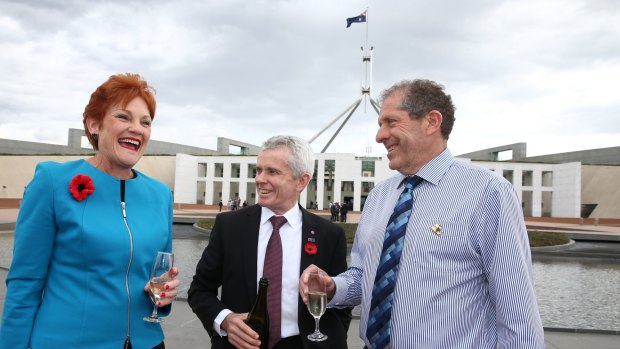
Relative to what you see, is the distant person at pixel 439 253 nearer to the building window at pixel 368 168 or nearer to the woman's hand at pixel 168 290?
the woman's hand at pixel 168 290

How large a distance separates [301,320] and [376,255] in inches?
20.4

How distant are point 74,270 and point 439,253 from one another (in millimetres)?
1586

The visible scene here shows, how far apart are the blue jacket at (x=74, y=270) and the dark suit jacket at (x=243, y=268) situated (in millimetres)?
407

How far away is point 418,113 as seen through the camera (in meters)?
2.17

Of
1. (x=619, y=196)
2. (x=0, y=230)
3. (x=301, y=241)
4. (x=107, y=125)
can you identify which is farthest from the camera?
(x=619, y=196)

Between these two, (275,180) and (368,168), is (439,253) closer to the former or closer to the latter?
(275,180)

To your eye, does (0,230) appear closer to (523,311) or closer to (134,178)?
(134,178)

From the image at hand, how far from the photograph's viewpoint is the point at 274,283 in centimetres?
232

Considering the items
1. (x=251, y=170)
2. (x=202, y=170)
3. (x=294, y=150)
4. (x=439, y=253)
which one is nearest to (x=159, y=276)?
(x=294, y=150)

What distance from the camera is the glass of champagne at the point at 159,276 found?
6.65 feet

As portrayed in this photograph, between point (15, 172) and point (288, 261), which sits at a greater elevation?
point (288, 261)

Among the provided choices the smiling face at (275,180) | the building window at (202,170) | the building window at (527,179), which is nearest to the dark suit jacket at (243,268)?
the smiling face at (275,180)

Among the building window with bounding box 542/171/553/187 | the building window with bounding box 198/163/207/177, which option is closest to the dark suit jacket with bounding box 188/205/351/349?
the building window with bounding box 198/163/207/177

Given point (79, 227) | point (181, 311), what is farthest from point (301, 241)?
point (181, 311)
